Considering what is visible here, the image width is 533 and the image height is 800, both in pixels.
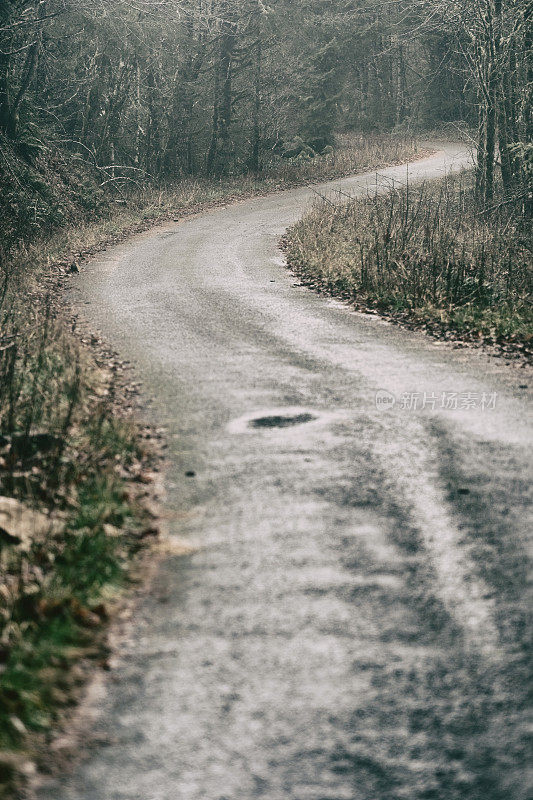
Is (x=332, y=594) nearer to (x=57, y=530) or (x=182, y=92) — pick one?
(x=57, y=530)

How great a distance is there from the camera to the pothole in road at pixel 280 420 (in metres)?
7.45

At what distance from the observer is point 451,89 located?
2004 inches

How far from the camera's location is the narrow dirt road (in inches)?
134

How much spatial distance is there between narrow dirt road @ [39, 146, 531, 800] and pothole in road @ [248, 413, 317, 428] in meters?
0.03

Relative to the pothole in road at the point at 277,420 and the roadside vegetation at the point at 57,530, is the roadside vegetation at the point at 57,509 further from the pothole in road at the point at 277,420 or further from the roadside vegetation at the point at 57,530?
the pothole in road at the point at 277,420

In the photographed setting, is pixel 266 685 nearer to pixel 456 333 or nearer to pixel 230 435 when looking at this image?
pixel 230 435

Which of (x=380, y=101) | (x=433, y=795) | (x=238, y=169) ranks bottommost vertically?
(x=433, y=795)

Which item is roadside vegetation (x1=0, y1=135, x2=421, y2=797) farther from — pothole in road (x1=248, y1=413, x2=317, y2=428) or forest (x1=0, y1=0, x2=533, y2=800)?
pothole in road (x1=248, y1=413, x2=317, y2=428)

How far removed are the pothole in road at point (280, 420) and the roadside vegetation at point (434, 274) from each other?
357 cm

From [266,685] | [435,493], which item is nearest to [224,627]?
[266,685]

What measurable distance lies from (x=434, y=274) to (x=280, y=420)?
5.74 meters

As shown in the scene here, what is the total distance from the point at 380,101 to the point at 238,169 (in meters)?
22.7

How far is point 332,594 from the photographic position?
4.64m

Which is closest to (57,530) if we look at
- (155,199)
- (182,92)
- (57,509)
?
(57,509)
